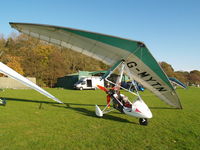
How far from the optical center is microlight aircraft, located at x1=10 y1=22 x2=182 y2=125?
18.3 feet

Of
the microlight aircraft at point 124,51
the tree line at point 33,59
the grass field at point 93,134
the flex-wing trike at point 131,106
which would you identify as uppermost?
the tree line at point 33,59

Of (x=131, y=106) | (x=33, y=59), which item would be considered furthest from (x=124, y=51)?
(x=33, y=59)

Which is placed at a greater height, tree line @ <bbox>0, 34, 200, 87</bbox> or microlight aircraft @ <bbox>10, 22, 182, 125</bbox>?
tree line @ <bbox>0, 34, 200, 87</bbox>

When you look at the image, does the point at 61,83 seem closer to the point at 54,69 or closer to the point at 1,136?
the point at 54,69

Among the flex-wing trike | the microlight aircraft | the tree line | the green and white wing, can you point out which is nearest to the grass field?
the flex-wing trike

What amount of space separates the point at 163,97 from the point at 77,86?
21.9 metres

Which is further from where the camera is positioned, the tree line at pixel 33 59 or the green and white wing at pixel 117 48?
the tree line at pixel 33 59

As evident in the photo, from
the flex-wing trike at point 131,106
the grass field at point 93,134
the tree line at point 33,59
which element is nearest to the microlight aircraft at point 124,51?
the flex-wing trike at point 131,106

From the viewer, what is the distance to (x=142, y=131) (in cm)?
526

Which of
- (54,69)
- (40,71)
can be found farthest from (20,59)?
(54,69)

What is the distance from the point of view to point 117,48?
20.5 feet

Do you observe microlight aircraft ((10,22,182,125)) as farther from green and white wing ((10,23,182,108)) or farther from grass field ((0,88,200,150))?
grass field ((0,88,200,150))

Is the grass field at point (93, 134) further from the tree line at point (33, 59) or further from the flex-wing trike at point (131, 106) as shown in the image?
the tree line at point (33, 59)

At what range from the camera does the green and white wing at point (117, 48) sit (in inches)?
219
